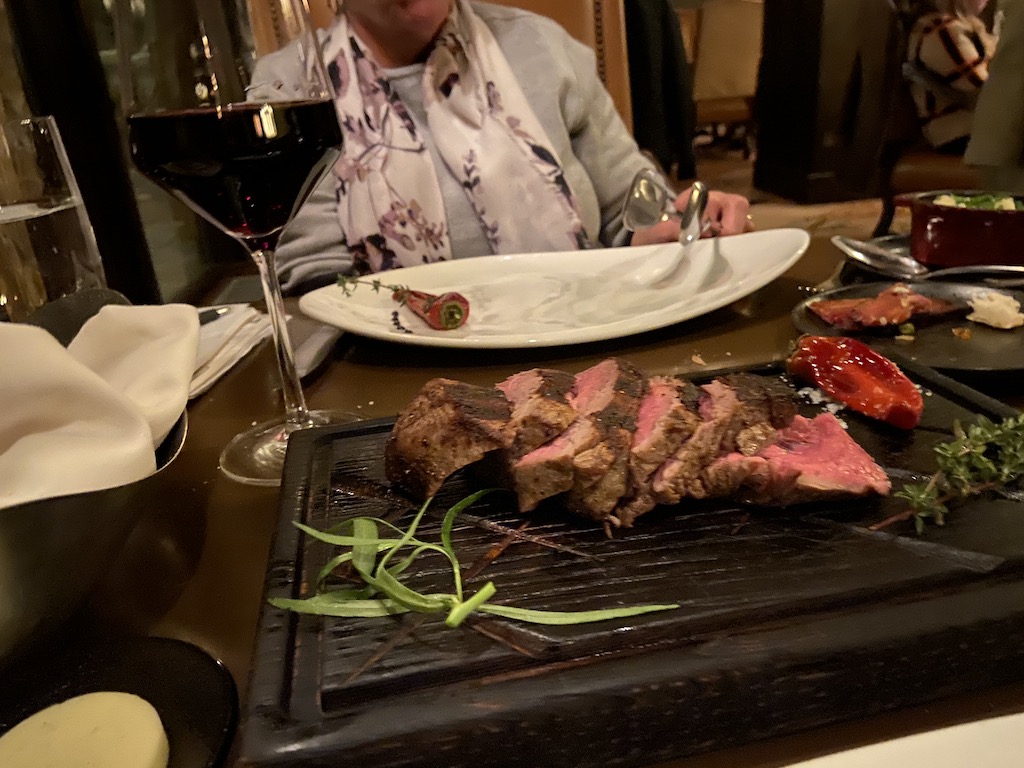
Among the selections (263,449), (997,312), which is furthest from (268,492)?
(997,312)

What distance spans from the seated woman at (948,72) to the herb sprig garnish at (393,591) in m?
4.45

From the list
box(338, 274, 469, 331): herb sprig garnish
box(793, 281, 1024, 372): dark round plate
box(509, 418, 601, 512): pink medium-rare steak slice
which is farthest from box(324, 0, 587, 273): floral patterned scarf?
box(509, 418, 601, 512): pink medium-rare steak slice

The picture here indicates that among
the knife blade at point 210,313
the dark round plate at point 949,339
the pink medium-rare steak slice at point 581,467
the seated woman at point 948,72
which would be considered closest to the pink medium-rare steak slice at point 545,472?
the pink medium-rare steak slice at point 581,467

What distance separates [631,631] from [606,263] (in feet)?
3.55

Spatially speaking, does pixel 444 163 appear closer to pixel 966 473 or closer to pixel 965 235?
pixel 965 235

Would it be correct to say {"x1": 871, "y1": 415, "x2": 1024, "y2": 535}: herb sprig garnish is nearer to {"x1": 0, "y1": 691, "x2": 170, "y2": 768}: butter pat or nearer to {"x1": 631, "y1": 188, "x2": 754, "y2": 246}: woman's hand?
{"x1": 0, "y1": 691, "x2": 170, "y2": 768}: butter pat

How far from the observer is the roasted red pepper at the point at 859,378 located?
2.56 ft

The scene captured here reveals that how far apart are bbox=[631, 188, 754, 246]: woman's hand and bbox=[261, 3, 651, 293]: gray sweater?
0.33 metres

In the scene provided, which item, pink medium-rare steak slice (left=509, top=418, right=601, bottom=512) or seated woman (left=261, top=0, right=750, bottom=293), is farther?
seated woman (left=261, top=0, right=750, bottom=293)

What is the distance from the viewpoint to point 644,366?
3.63 feet

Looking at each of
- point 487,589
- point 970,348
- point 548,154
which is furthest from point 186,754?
point 548,154

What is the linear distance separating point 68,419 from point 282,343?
0.34 metres

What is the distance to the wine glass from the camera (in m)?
0.84

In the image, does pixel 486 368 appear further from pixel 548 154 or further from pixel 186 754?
pixel 548 154
